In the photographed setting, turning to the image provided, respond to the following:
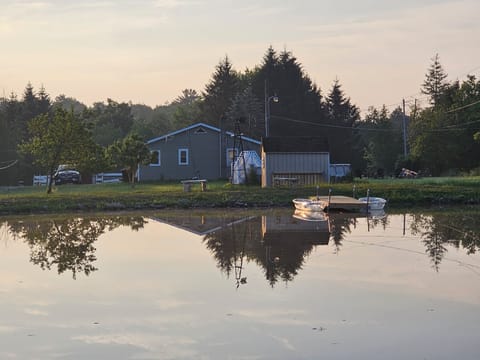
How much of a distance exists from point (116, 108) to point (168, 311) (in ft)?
318

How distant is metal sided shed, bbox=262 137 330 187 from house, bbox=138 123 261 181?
429 inches

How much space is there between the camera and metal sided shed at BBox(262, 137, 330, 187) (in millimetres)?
41812

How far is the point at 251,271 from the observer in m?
15.2

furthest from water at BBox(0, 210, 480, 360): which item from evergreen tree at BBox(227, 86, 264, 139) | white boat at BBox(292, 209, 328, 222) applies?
evergreen tree at BBox(227, 86, 264, 139)

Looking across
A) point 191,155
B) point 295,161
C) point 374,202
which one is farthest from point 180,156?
point 374,202

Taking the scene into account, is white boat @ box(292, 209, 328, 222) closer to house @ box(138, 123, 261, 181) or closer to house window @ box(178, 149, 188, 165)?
house @ box(138, 123, 261, 181)

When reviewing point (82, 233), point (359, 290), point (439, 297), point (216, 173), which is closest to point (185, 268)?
point (359, 290)

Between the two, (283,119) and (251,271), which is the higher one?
(283,119)

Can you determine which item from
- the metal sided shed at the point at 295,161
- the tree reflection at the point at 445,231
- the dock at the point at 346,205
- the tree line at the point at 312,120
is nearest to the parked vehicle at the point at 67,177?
the tree line at the point at 312,120

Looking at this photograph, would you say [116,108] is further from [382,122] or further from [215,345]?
[215,345]

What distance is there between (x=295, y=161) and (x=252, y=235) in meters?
20.6

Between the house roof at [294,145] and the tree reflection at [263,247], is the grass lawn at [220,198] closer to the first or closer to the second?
the house roof at [294,145]

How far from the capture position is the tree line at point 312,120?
60219 millimetres

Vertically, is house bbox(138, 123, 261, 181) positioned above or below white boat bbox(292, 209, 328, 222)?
above
